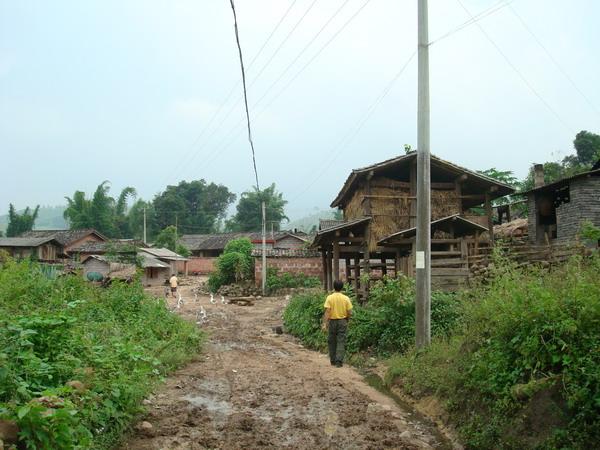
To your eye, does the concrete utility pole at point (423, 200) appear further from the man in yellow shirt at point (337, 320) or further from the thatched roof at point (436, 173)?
the thatched roof at point (436, 173)

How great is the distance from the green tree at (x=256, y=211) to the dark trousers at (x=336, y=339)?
56.9 m

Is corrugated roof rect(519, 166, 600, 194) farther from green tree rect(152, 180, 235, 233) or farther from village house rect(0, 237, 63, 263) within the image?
green tree rect(152, 180, 235, 233)

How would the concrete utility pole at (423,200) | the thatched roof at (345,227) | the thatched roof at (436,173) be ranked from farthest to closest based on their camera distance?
the thatched roof at (436,173) < the thatched roof at (345,227) < the concrete utility pole at (423,200)

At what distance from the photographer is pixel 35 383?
5.22 metres

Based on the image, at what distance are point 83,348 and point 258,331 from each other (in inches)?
449

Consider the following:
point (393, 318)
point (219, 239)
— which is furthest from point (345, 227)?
point (219, 239)

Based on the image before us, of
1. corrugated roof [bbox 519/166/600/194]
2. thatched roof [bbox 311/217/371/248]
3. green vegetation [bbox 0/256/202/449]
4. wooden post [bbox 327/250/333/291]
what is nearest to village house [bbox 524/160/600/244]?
corrugated roof [bbox 519/166/600/194]

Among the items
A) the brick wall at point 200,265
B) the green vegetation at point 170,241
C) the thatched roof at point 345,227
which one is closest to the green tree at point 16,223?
the green vegetation at point 170,241

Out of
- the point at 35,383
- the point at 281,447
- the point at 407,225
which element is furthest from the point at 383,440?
the point at 407,225

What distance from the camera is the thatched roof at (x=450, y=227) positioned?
13359mm

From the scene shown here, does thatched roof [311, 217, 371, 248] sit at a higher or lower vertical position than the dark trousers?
higher

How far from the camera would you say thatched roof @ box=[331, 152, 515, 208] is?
54.1ft

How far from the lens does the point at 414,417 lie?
6.99m

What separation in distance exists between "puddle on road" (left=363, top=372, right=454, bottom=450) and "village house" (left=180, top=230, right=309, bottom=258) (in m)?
43.9
